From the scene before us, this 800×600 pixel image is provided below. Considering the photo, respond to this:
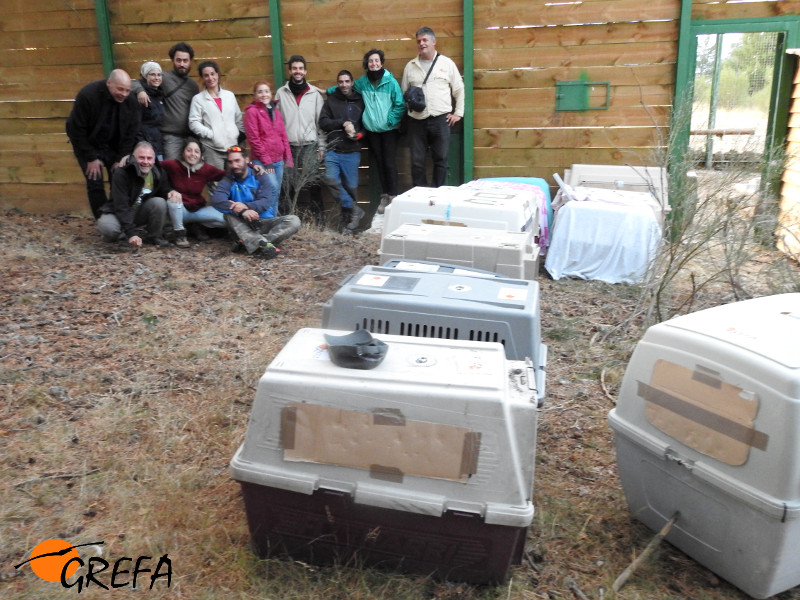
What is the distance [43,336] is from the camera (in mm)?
3779

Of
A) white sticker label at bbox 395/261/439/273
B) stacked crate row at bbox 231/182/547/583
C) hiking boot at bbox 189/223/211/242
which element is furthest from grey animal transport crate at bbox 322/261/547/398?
hiking boot at bbox 189/223/211/242

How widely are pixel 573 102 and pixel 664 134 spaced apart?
35.5 inches

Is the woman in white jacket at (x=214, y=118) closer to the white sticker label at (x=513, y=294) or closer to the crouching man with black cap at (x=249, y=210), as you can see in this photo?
the crouching man with black cap at (x=249, y=210)

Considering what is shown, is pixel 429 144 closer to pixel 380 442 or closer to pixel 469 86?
pixel 469 86

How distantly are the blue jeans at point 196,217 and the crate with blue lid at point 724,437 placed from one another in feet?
14.5

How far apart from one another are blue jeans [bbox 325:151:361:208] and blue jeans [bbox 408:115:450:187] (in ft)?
1.88

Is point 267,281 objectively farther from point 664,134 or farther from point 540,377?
point 664,134

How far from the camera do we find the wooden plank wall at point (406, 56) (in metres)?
6.47

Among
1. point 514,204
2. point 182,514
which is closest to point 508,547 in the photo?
point 182,514

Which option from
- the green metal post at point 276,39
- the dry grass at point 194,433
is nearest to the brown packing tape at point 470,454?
the dry grass at point 194,433

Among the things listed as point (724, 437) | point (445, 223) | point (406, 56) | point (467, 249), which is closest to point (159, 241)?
point (445, 223)

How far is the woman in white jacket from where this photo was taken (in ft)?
20.3

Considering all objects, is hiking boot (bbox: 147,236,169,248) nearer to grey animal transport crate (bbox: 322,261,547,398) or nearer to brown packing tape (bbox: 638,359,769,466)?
grey animal transport crate (bbox: 322,261,547,398)

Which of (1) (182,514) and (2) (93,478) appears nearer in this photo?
(1) (182,514)
